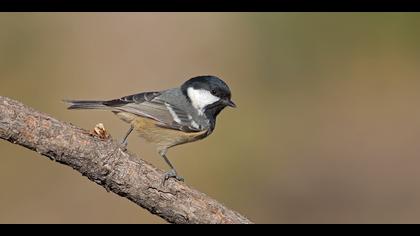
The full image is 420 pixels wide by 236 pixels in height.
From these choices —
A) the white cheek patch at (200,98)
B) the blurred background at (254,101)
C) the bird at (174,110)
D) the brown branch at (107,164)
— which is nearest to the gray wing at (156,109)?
the bird at (174,110)

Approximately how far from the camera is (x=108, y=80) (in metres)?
8.73

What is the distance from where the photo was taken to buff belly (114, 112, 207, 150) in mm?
5117

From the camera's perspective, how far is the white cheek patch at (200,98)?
5309 mm

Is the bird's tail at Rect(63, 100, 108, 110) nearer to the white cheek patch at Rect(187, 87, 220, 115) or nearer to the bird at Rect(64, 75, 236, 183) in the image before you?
the bird at Rect(64, 75, 236, 183)

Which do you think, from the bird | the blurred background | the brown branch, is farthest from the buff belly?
the blurred background

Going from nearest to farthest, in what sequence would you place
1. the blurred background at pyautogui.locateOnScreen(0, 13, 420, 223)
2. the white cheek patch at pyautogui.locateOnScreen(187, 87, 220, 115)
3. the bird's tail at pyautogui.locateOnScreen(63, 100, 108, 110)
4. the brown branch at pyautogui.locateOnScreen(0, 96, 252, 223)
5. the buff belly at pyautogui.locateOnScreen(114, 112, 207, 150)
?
the brown branch at pyautogui.locateOnScreen(0, 96, 252, 223), the bird's tail at pyautogui.locateOnScreen(63, 100, 108, 110), the buff belly at pyautogui.locateOnScreen(114, 112, 207, 150), the white cheek patch at pyautogui.locateOnScreen(187, 87, 220, 115), the blurred background at pyautogui.locateOnScreen(0, 13, 420, 223)

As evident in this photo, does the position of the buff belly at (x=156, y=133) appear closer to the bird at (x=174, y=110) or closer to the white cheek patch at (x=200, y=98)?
the bird at (x=174, y=110)

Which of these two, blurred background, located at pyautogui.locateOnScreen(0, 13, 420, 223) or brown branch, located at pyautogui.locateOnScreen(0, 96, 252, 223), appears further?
blurred background, located at pyautogui.locateOnScreen(0, 13, 420, 223)

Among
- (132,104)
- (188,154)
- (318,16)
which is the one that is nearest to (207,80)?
(132,104)

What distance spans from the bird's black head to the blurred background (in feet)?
7.27

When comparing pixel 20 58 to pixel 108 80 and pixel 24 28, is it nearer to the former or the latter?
pixel 24 28

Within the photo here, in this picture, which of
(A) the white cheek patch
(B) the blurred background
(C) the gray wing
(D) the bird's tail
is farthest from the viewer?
(B) the blurred background

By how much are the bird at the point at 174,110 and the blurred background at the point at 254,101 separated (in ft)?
7.13

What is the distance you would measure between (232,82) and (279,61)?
84 centimetres
